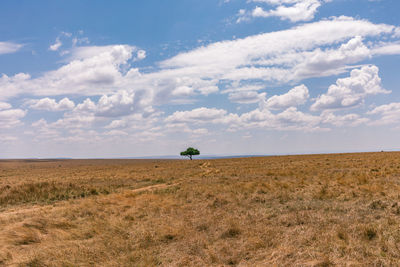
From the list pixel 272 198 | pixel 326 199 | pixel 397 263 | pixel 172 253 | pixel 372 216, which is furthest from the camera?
pixel 272 198

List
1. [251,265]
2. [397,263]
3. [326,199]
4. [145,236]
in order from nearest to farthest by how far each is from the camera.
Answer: [397,263]
[251,265]
[145,236]
[326,199]

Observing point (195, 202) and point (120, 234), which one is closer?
point (120, 234)

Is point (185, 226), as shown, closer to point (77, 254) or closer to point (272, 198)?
point (77, 254)

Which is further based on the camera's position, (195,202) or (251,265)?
(195,202)

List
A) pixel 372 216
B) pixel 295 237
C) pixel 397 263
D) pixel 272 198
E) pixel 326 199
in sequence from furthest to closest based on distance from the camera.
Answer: pixel 272 198
pixel 326 199
pixel 372 216
pixel 295 237
pixel 397 263

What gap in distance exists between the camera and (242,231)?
8648mm

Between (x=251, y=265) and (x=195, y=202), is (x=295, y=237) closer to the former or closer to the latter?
(x=251, y=265)

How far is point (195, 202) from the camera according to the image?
1400 centimetres

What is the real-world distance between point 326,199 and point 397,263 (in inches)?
289

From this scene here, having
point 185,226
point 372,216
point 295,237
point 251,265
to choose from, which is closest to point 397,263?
point 295,237

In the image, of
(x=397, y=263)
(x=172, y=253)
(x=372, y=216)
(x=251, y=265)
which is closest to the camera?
(x=397, y=263)

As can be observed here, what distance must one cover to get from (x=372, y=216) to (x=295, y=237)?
351 centimetres

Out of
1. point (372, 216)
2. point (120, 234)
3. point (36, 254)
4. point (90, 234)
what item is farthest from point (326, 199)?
point (36, 254)

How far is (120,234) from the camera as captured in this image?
9.01 metres
